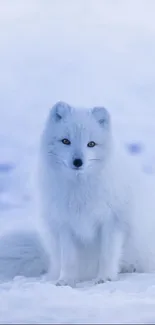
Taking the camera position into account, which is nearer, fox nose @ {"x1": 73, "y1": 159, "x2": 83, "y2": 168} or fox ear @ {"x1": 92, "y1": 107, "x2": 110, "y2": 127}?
fox nose @ {"x1": 73, "y1": 159, "x2": 83, "y2": 168}

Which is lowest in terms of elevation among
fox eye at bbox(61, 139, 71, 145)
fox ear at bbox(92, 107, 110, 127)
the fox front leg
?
the fox front leg

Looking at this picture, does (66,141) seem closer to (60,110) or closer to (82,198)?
(60,110)

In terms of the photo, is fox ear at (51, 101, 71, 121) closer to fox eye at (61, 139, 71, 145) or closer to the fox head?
the fox head

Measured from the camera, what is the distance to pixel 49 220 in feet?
7.57

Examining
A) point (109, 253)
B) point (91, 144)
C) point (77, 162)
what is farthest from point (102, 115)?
point (109, 253)

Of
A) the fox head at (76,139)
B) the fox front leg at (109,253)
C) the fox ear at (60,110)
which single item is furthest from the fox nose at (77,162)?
the fox front leg at (109,253)

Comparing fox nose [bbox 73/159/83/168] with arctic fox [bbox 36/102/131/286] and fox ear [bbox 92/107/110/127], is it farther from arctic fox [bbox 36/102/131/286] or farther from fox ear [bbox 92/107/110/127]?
fox ear [bbox 92/107/110/127]

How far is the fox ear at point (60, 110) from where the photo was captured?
2.19 metres

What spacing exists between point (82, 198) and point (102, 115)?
0.31m

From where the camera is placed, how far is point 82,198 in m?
2.23

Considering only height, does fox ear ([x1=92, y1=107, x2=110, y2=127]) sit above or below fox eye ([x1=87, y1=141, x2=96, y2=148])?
above

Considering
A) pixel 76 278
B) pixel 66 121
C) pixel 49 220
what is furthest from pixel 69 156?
pixel 76 278

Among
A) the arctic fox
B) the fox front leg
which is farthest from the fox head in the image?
the fox front leg

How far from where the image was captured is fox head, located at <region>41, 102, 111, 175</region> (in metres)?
2.09
